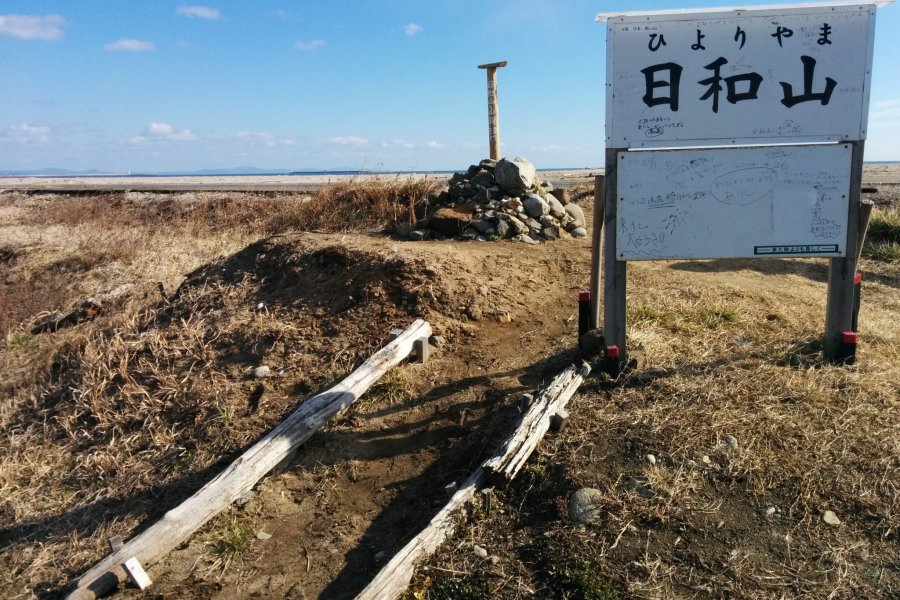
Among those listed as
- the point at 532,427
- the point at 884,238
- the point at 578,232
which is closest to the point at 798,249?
the point at 532,427

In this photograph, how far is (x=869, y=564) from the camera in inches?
109

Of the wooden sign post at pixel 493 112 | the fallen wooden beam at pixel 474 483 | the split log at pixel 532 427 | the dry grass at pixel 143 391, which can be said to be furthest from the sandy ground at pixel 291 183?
the fallen wooden beam at pixel 474 483

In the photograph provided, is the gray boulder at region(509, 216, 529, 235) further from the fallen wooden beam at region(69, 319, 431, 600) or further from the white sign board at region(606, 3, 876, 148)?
the white sign board at region(606, 3, 876, 148)

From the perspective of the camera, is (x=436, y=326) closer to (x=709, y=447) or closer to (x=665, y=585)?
(x=709, y=447)

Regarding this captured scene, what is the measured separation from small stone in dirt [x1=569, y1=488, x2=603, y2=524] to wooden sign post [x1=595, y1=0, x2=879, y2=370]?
1.57 metres

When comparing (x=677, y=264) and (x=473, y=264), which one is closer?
(x=473, y=264)

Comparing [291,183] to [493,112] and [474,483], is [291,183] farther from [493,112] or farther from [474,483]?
[474,483]

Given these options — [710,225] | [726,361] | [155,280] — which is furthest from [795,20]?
[155,280]

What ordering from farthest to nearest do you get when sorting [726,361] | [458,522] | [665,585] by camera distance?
1. [726,361]
2. [458,522]
3. [665,585]

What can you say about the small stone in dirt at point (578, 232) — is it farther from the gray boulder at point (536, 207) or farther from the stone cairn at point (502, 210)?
the gray boulder at point (536, 207)

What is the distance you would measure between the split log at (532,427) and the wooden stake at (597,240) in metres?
0.72

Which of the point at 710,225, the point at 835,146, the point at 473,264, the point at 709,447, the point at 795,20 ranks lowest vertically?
the point at 709,447

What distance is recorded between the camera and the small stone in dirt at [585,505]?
313cm

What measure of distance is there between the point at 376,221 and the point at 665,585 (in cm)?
857
